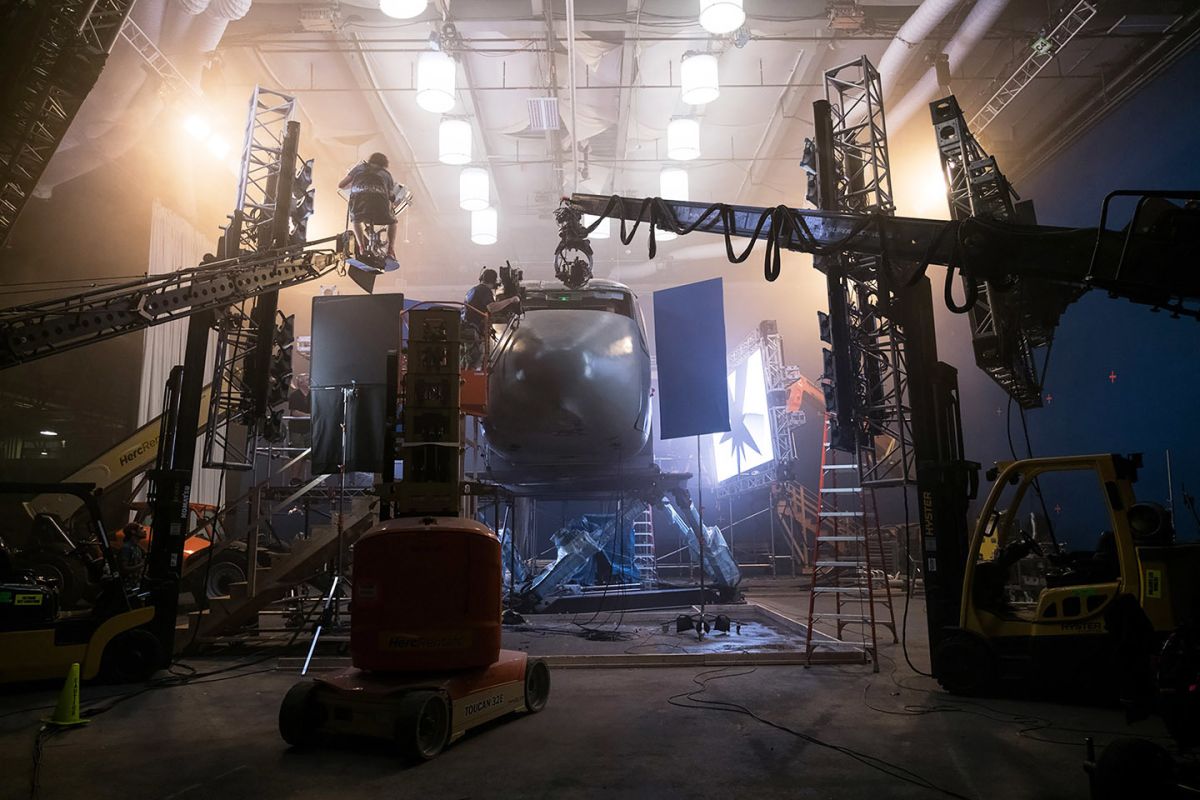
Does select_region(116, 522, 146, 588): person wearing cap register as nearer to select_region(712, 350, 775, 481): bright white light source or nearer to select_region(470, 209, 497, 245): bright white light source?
select_region(470, 209, 497, 245): bright white light source

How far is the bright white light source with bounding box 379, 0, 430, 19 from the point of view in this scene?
9141 millimetres

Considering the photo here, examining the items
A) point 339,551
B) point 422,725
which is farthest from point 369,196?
point 422,725

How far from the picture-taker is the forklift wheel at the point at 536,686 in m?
4.96

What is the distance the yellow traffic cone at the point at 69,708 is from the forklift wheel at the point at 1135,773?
581 centimetres

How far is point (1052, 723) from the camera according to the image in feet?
14.8

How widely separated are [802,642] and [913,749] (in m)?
3.81

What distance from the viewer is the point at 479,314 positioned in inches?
328

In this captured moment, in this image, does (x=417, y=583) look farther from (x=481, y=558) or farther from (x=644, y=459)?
(x=644, y=459)

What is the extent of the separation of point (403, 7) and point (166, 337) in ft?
32.3

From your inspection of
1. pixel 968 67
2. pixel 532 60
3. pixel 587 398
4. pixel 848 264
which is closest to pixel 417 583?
pixel 587 398

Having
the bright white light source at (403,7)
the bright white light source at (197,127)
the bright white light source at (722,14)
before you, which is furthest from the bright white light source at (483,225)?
the bright white light source at (722,14)

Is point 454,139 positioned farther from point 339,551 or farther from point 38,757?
point 38,757

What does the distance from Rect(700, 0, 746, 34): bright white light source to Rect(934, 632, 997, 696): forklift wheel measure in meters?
7.78

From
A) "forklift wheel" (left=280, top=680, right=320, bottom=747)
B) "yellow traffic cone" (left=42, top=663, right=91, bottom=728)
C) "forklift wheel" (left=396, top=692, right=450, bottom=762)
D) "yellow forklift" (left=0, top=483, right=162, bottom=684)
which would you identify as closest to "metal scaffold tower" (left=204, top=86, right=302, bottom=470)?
"yellow forklift" (left=0, top=483, right=162, bottom=684)
